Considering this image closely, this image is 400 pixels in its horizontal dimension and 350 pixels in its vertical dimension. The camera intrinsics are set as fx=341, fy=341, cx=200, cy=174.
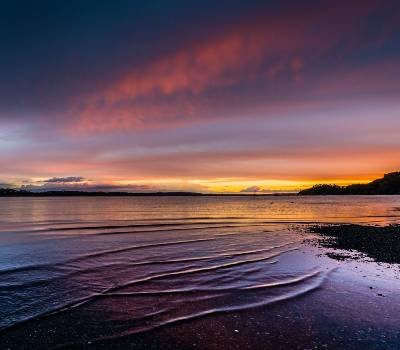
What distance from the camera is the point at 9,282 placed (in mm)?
17453

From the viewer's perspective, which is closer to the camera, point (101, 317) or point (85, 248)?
point (101, 317)

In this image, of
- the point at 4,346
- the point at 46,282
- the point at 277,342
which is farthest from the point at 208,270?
the point at 4,346

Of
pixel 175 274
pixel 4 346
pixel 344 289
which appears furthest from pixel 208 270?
pixel 4 346

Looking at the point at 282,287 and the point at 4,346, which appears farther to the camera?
the point at 282,287

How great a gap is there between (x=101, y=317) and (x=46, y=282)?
6.70m

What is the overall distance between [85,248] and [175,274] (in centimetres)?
1284

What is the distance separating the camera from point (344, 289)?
16.5 m

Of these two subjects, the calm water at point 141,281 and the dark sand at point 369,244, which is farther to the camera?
the dark sand at point 369,244

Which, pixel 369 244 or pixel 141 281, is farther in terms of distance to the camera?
pixel 369 244

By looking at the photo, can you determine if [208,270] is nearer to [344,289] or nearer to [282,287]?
[282,287]

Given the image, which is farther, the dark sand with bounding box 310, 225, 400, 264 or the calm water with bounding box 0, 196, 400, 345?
the dark sand with bounding box 310, 225, 400, 264

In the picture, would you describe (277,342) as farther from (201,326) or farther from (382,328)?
(382,328)

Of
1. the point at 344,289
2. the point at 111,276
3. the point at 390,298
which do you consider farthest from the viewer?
the point at 111,276

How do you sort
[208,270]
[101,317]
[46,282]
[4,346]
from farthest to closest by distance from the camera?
[208,270] < [46,282] < [101,317] < [4,346]
